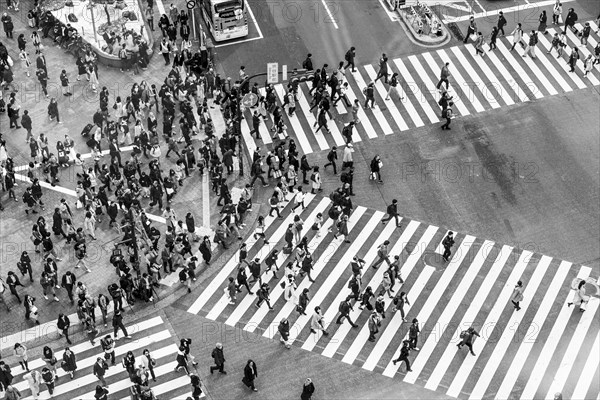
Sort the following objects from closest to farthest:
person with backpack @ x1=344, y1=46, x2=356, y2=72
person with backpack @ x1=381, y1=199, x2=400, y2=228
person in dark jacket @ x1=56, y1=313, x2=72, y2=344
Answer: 1. person in dark jacket @ x1=56, y1=313, x2=72, y2=344
2. person with backpack @ x1=381, y1=199, x2=400, y2=228
3. person with backpack @ x1=344, y1=46, x2=356, y2=72

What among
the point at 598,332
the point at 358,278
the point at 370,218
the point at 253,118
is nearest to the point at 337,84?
the point at 253,118

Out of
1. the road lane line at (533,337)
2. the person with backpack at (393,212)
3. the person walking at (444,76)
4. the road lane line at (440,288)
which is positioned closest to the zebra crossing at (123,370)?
the road lane line at (440,288)

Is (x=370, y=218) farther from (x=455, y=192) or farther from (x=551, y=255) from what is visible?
(x=551, y=255)

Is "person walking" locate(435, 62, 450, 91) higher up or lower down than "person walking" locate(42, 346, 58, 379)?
higher up

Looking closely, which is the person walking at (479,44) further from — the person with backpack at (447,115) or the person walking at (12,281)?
the person walking at (12,281)

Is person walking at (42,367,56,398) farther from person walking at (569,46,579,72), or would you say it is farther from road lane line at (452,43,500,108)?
person walking at (569,46,579,72)

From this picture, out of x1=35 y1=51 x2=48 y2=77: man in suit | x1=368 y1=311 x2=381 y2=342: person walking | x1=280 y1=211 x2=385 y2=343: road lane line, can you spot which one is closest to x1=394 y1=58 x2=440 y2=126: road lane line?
x1=280 y1=211 x2=385 y2=343: road lane line
